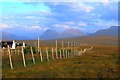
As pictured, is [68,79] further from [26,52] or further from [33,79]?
[26,52]

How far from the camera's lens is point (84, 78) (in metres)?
17.7

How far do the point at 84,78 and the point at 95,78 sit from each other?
518 millimetres

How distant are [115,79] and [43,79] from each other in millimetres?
3462

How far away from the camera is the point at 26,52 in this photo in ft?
149

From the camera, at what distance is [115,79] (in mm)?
17828

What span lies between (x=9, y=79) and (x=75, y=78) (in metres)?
3.06

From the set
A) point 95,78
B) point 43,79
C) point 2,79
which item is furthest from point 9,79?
point 95,78

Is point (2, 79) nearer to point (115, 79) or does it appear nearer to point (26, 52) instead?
point (115, 79)

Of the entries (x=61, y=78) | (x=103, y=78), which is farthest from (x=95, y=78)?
(x=61, y=78)

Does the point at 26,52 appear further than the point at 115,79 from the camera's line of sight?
Yes

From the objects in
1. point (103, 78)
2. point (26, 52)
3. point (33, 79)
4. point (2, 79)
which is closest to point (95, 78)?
point (103, 78)

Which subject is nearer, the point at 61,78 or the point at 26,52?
the point at 61,78

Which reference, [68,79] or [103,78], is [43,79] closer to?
[68,79]

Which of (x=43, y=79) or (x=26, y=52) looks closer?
(x=43, y=79)
